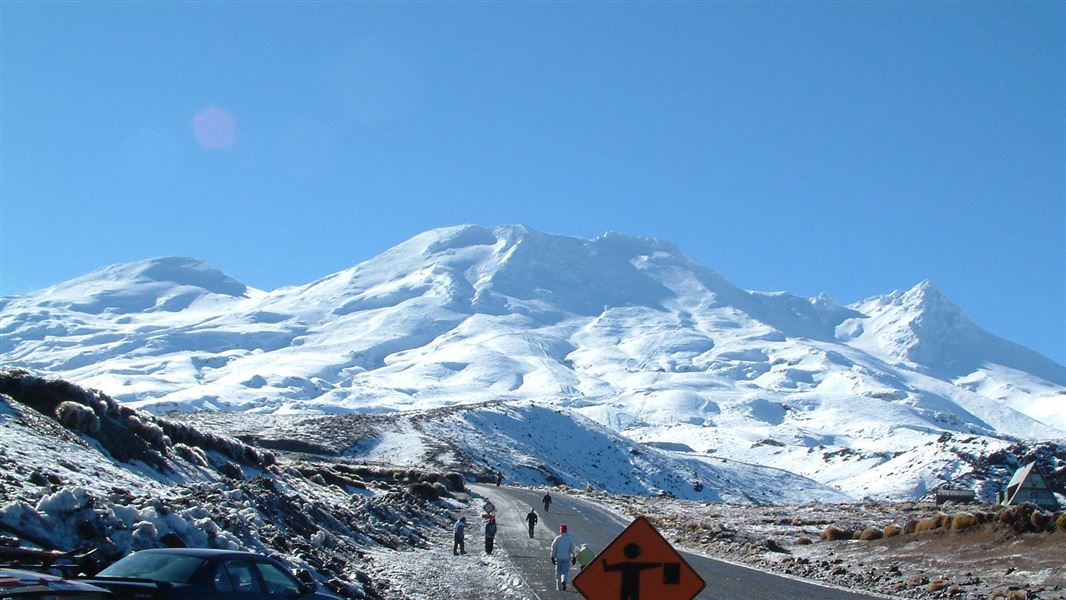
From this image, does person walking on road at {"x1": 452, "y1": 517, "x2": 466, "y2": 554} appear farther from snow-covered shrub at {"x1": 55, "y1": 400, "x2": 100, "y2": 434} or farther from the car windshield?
the car windshield

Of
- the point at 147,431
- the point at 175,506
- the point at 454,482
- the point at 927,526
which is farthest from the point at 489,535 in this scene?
the point at 454,482

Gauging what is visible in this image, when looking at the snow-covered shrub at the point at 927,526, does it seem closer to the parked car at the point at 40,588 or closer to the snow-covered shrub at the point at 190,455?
the snow-covered shrub at the point at 190,455

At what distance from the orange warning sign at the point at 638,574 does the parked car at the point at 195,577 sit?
4513 millimetres

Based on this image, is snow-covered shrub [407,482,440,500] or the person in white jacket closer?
the person in white jacket

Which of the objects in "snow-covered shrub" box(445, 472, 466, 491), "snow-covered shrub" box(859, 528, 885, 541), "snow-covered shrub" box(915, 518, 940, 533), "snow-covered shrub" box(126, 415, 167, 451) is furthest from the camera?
"snow-covered shrub" box(445, 472, 466, 491)

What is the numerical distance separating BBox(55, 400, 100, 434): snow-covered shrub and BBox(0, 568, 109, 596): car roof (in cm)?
1891

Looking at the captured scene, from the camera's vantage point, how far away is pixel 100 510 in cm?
1582

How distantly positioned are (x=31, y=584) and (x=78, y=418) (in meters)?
19.9

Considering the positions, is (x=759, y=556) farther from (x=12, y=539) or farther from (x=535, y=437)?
(x=535, y=437)

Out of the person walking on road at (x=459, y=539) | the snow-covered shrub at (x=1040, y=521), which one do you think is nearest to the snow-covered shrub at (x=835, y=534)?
the snow-covered shrub at (x=1040, y=521)

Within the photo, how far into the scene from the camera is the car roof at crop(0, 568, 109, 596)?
8227mm

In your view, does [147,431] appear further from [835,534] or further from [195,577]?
[835,534]

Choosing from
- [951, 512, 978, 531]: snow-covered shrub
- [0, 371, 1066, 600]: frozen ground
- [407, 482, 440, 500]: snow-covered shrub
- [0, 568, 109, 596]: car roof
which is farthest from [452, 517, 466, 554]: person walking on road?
[407, 482, 440, 500]: snow-covered shrub

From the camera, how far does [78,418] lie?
2641 centimetres
